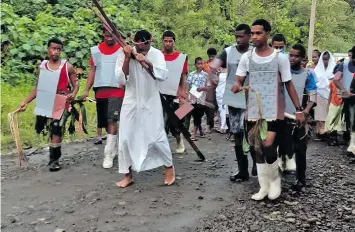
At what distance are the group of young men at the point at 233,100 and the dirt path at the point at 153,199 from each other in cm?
24

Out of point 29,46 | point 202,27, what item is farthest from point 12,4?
point 202,27

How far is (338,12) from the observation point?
3409 cm

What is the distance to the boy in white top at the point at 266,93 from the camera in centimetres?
501

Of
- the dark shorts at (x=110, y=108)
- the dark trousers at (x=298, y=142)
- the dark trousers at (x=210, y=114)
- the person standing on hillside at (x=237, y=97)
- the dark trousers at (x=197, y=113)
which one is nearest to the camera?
the dark trousers at (x=298, y=142)

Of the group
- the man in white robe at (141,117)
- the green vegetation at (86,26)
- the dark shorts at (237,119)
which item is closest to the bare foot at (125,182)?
the man in white robe at (141,117)

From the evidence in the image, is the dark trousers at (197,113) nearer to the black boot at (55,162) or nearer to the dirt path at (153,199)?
the dirt path at (153,199)

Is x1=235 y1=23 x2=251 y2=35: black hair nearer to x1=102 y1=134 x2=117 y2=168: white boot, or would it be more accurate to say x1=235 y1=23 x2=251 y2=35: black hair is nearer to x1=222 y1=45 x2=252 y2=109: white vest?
x1=222 y1=45 x2=252 y2=109: white vest

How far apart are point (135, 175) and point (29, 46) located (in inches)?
267

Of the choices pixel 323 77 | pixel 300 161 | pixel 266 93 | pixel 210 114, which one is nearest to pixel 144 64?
pixel 266 93

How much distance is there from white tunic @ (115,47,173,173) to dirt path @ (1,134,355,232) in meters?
0.39

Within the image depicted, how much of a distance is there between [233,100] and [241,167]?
2.82ft

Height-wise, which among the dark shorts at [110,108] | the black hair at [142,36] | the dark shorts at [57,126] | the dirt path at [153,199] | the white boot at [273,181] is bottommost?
the dirt path at [153,199]

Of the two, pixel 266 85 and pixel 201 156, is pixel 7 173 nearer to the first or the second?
pixel 201 156

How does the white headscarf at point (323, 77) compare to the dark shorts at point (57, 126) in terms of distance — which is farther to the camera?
the white headscarf at point (323, 77)
